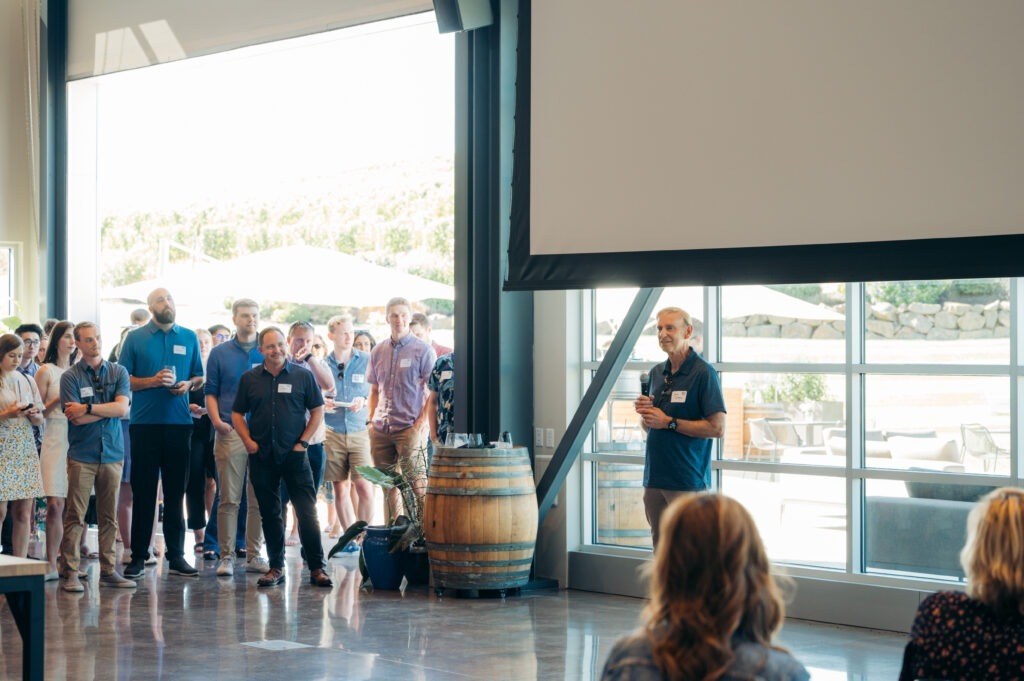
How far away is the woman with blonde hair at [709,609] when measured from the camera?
6.44 ft

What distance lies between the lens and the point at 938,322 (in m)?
6.31

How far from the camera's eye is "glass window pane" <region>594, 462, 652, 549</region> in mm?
7473

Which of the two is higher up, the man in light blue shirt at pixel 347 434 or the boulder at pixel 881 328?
the boulder at pixel 881 328

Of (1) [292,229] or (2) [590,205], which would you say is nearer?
(2) [590,205]

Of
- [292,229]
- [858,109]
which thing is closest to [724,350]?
[858,109]

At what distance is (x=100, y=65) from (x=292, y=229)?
1702cm

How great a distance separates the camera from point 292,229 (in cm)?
2778

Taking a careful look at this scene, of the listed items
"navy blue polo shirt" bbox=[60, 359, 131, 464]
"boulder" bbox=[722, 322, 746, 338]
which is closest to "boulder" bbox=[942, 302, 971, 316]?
"boulder" bbox=[722, 322, 746, 338]

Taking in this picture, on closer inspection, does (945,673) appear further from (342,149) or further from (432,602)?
(342,149)

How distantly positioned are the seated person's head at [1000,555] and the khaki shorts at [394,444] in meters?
6.11

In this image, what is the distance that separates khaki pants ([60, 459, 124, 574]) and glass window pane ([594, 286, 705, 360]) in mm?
2915

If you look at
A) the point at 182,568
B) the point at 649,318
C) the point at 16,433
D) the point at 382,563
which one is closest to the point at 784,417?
the point at 649,318

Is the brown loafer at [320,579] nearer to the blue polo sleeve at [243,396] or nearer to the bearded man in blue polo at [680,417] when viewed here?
the blue polo sleeve at [243,396]

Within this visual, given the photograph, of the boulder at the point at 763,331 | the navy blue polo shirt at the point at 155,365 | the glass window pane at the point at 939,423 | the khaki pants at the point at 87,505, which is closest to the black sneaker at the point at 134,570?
the khaki pants at the point at 87,505
